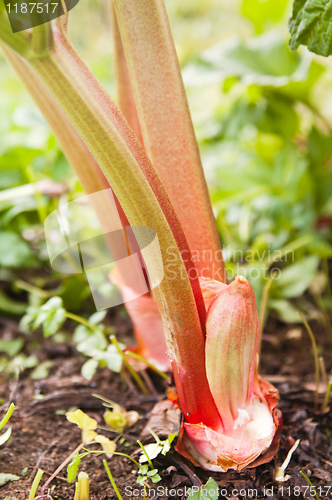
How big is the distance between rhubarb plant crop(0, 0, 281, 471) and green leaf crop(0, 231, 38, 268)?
51 centimetres

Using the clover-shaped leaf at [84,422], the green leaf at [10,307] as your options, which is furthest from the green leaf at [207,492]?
the green leaf at [10,307]

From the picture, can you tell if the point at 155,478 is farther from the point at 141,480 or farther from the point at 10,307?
the point at 10,307

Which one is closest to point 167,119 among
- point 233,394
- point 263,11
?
point 233,394

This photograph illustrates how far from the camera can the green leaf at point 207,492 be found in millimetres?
492

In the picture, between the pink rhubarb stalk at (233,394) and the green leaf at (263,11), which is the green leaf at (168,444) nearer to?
the pink rhubarb stalk at (233,394)

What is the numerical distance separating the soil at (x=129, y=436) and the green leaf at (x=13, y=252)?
253 mm

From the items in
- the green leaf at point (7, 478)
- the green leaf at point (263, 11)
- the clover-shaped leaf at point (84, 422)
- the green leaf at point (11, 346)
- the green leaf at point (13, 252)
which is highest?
the green leaf at point (263, 11)

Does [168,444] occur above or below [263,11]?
below

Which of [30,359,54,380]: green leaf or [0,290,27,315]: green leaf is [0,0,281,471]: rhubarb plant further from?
[0,290,27,315]: green leaf

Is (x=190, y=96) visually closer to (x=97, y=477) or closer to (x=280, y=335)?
(x=280, y=335)

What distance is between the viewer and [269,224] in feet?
4.13

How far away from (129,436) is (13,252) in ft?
2.02

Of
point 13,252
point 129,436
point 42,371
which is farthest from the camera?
point 13,252

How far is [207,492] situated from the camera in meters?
0.50
